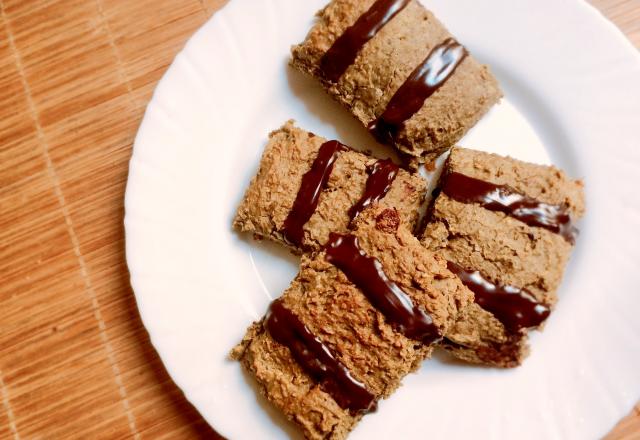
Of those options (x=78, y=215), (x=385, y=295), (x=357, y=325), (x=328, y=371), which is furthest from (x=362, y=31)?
(x=78, y=215)

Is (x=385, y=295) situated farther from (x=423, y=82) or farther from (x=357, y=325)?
(x=423, y=82)

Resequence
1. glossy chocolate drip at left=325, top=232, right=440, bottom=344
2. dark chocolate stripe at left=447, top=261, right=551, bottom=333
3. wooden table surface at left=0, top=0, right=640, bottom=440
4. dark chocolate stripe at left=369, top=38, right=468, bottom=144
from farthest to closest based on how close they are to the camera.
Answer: wooden table surface at left=0, top=0, right=640, bottom=440 → dark chocolate stripe at left=369, top=38, right=468, bottom=144 → dark chocolate stripe at left=447, top=261, right=551, bottom=333 → glossy chocolate drip at left=325, top=232, right=440, bottom=344

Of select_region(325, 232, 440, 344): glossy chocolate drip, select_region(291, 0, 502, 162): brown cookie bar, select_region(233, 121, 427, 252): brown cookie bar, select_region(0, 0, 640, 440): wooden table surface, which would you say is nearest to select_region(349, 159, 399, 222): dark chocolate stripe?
select_region(233, 121, 427, 252): brown cookie bar

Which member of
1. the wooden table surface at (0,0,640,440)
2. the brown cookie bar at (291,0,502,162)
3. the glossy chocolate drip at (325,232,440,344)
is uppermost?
the brown cookie bar at (291,0,502,162)

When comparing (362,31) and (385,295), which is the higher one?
(362,31)

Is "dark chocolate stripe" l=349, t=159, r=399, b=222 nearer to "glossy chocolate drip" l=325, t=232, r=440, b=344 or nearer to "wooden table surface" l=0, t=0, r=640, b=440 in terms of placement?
"glossy chocolate drip" l=325, t=232, r=440, b=344

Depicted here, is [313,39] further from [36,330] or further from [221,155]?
[36,330]

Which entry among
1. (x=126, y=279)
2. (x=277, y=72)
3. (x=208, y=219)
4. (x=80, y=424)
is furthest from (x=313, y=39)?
(x=80, y=424)
